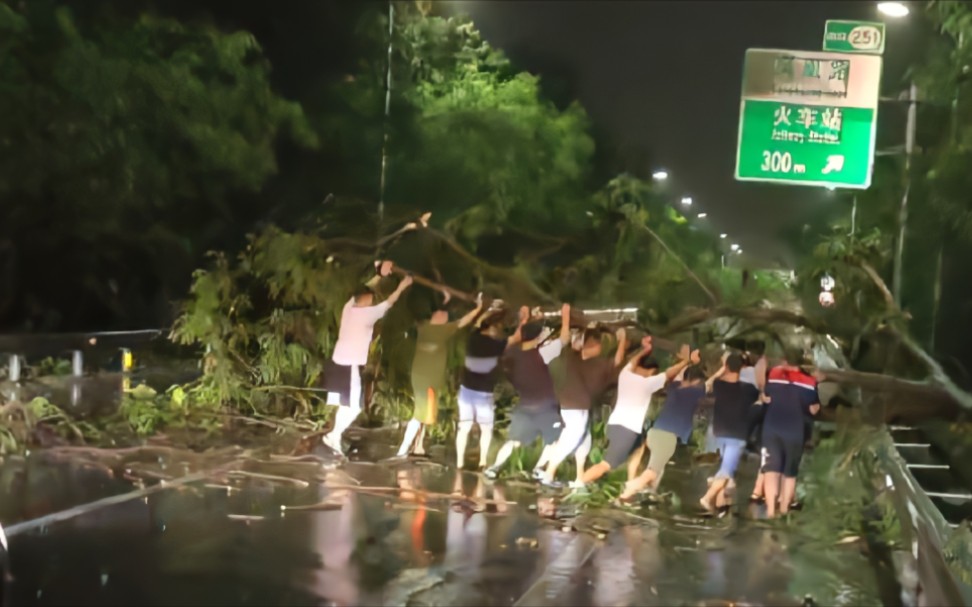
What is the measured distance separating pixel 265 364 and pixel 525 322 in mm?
2154

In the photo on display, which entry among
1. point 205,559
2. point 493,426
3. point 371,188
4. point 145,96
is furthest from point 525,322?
point 145,96

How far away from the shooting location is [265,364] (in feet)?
22.7

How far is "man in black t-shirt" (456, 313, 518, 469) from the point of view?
6.28 meters

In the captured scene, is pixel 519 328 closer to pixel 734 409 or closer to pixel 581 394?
pixel 581 394

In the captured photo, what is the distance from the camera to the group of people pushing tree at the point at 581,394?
5.55 meters

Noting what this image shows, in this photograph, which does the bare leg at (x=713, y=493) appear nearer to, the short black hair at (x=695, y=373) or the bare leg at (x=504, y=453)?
A: the short black hair at (x=695, y=373)

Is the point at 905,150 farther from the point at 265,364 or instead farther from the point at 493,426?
the point at 265,364

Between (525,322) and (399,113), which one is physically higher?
(399,113)

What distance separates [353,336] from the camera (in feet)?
22.1

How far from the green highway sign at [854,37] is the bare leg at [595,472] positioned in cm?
303

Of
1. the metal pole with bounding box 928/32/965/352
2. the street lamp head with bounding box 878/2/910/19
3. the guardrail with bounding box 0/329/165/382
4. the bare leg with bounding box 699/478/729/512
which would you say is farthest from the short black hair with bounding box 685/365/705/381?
the guardrail with bounding box 0/329/165/382

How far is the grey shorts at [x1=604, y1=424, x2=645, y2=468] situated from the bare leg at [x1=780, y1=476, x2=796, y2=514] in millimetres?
921

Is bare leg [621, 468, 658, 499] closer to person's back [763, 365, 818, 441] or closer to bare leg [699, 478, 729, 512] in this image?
bare leg [699, 478, 729, 512]

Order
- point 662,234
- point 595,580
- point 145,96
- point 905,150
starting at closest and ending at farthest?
point 595,580
point 905,150
point 662,234
point 145,96
